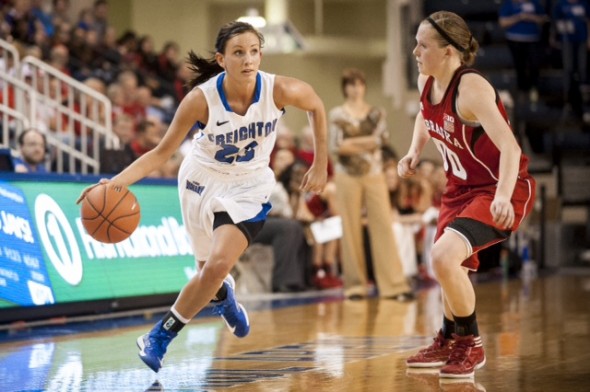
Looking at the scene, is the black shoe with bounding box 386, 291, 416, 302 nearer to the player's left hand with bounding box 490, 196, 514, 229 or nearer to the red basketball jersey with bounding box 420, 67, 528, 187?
the red basketball jersey with bounding box 420, 67, 528, 187

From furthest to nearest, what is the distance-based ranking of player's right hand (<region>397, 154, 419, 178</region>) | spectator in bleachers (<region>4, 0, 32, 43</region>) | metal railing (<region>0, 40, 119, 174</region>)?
spectator in bleachers (<region>4, 0, 32, 43</region>) → metal railing (<region>0, 40, 119, 174</region>) → player's right hand (<region>397, 154, 419, 178</region>)

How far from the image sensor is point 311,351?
6.77m

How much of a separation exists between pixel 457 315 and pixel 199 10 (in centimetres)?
1576

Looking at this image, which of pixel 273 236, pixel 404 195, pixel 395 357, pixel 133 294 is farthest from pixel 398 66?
pixel 395 357

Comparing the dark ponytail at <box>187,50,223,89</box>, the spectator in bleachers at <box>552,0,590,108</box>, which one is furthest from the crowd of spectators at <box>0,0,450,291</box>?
the dark ponytail at <box>187,50,223,89</box>

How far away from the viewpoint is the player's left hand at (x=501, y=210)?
5.14m

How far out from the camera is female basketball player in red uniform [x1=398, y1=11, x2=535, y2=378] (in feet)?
17.8

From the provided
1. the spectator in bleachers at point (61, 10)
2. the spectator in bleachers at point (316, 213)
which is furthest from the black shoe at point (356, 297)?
the spectator in bleachers at point (61, 10)

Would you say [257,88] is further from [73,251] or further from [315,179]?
[73,251]

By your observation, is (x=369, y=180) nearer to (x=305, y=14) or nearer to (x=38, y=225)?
(x=38, y=225)

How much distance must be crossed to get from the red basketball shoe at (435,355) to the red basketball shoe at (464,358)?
25 centimetres

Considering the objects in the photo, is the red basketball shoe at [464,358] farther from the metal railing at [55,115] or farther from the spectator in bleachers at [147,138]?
the spectator in bleachers at [147,138]

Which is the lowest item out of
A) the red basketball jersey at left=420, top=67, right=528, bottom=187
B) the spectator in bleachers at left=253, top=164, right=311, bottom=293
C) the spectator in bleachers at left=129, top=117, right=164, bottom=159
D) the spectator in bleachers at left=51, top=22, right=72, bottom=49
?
the spectator in bleachers at left=253, top=164, right=311, bottom=293

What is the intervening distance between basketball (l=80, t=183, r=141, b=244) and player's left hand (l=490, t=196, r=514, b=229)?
6.06ft
